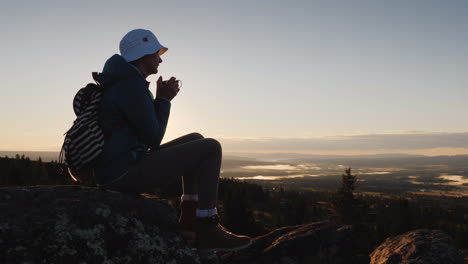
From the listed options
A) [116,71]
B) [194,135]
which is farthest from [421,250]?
[116,71]

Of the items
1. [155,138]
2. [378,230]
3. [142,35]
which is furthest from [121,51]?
[378,230]

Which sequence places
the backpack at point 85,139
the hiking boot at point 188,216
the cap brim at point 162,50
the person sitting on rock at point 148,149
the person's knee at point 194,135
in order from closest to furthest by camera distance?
1. the backpack at point 85,139
2. the person sitting on rock at point 148,149
3. the cap brim at point 162,50
4. the hiking boot at point 188,216
5. the person's knee at point 194,135

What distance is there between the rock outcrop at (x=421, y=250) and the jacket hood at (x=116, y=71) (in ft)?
20.9

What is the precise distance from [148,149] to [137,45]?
1385 mm

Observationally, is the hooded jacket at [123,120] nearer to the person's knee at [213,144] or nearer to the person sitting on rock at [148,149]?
the person sitting on rock at [148,149]

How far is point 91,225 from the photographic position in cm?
394

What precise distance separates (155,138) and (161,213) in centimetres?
96

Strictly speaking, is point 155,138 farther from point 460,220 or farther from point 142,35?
point 460,220

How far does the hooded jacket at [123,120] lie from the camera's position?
452 centimetres

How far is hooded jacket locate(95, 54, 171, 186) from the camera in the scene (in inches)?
178

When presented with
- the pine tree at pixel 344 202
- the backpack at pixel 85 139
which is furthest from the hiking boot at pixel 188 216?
the pine tree at pixel 344 202

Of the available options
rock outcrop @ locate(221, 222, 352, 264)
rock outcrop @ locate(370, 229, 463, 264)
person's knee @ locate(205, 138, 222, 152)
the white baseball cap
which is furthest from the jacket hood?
rock outcrop @ locate(370, 229, 463, 264)

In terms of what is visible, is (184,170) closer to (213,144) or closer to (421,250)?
(213,144)

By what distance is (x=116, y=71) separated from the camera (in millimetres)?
4648
